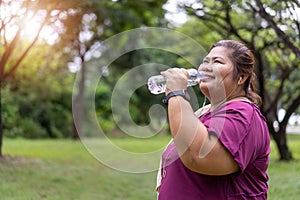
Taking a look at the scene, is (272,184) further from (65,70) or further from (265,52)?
(65,70)

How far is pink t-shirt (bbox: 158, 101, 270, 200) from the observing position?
5.00ft

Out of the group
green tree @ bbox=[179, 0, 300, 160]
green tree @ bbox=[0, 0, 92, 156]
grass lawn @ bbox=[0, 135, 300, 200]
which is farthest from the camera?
green tree @ bbox=[0, 0, 92, 156]

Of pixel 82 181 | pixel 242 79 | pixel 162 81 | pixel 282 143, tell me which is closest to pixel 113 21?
pixel 282 143

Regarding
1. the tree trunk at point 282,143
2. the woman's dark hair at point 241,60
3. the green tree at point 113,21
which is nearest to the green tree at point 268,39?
the tree trunk at point 282,143

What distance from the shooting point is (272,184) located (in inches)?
272

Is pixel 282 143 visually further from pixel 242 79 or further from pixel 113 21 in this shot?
pixel 242 79

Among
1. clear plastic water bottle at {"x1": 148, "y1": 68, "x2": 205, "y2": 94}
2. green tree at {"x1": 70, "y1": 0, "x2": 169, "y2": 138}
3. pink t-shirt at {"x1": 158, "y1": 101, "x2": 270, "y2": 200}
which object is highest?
green tree at {"x1": 70, "y1": 0, "x2": 169, "y2": 138}

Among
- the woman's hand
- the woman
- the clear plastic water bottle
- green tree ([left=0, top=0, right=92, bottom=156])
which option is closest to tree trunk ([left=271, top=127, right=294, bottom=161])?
green tree ([left=0, top=0, right=92, bottom=156])

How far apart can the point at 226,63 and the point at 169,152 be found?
40 centimetres

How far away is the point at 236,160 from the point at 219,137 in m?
0.10

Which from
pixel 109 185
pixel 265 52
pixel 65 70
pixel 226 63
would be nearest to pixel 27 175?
pixel 109 185

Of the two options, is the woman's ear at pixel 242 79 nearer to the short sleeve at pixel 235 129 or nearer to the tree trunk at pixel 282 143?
the short sleeve at pixel 235 129

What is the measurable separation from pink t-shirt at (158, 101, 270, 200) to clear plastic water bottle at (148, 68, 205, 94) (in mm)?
136

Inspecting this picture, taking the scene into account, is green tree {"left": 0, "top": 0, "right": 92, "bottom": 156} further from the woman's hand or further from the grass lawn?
the woman's hand
